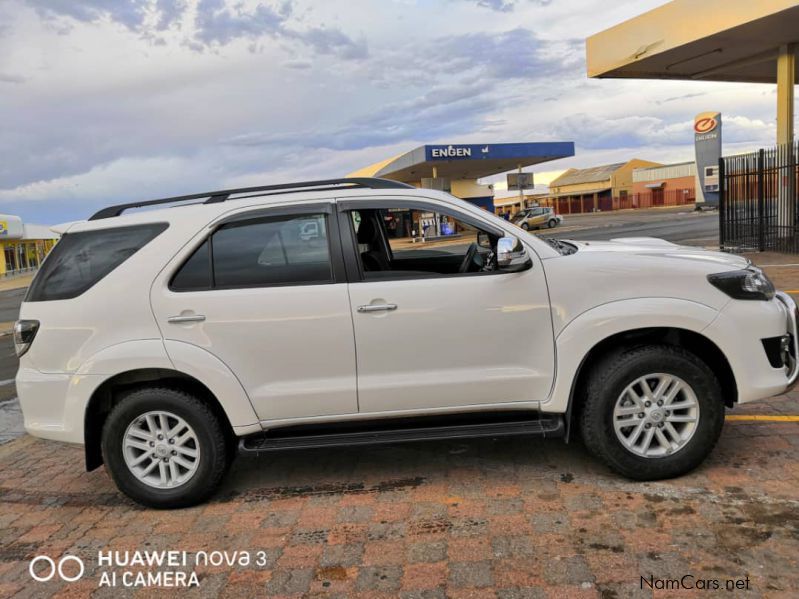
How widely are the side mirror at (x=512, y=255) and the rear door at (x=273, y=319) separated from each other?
94 centimetres

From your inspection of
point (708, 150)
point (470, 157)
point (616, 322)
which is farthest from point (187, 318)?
point (708, 150)

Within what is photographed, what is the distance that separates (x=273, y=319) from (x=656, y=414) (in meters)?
2.33

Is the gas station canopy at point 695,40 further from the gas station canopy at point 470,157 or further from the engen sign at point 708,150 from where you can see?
the engen sign at point 708,150

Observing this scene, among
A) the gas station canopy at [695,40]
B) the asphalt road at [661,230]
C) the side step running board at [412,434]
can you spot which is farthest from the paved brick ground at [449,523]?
the asphalt road at [661,230]

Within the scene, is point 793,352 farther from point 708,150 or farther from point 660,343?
point 708,150

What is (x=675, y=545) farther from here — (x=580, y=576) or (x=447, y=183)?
(x=447, y=183)

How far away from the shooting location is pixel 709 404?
12.4ft

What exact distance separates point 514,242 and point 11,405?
6.04 metres

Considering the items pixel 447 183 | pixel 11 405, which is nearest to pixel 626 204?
pixel 447 183

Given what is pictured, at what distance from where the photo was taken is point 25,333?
12.9ft

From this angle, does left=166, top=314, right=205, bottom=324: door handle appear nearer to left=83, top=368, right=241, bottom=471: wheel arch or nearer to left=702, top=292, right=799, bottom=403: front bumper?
left=83, top=368, right=241, bottom=471: wheel arch

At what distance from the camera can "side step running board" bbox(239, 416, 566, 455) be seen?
12.5 ft

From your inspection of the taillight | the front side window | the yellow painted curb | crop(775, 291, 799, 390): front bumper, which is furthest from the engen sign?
the taillight

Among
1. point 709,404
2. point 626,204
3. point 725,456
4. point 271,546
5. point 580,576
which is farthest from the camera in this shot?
point 626,204
